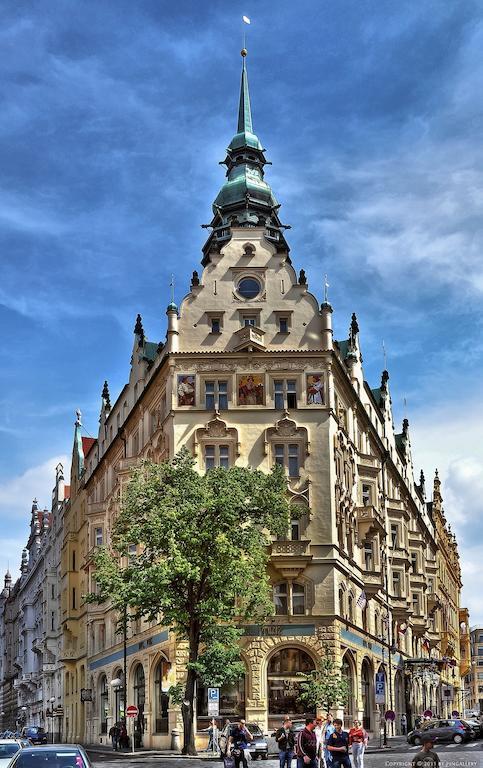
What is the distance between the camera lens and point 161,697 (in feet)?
194

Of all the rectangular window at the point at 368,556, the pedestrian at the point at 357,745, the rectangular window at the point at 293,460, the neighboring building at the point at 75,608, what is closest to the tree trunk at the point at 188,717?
the pedestrian at the point at 357,745

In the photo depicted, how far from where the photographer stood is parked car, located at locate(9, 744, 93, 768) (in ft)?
64.5

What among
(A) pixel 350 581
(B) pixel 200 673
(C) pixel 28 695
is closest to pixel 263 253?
(A) pixel 350 581

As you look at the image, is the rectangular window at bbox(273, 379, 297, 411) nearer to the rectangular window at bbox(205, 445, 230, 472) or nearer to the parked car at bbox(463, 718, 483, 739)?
the rectangular window at bbox(205, 445, 230, 472)

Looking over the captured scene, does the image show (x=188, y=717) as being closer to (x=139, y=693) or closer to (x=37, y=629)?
(x=139, y=693)

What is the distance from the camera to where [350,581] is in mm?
62125

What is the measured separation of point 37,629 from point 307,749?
9987cm

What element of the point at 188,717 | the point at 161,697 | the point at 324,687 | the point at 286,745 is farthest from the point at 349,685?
the point at 286,745

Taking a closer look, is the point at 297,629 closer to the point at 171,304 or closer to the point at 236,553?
the point at 236,553

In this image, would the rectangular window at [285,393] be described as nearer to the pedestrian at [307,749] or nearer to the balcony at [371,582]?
the balcony at [371,582]

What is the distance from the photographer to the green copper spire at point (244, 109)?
290 ft

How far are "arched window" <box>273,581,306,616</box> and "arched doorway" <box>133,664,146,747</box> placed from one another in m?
10.9

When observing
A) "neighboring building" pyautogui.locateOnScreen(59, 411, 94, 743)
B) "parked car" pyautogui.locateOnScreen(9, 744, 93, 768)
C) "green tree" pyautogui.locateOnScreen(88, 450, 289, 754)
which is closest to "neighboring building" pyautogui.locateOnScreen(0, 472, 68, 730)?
"neighboring building" pyautogui.locateOnScreen(59, 411, 94, 743)

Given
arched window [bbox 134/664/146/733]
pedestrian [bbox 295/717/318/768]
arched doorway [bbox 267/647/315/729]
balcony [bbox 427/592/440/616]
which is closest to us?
pedestrian [bbox 295/717/318/768]
